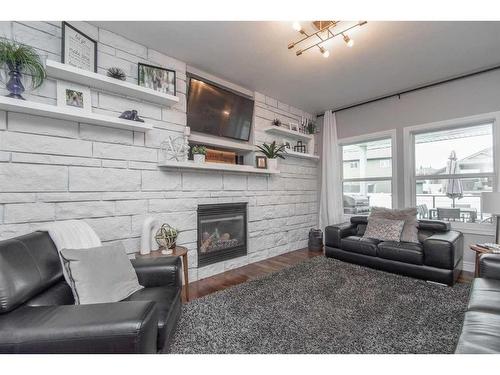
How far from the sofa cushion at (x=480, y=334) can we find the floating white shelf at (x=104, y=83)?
2807mm

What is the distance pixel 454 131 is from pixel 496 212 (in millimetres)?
1461

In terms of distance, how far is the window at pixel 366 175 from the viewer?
392 centimetres

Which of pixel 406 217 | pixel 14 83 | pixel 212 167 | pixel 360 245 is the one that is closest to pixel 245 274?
pixel 212 167

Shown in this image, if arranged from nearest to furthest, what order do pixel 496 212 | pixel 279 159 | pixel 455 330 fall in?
pixel 455 330
pixel 496 212
pixel 279 159

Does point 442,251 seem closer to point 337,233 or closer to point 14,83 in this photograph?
point 337,233

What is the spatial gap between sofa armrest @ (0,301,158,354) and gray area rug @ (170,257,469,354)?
68 cm

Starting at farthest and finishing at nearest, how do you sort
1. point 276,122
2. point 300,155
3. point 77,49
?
point 300,155 → point 276,122 → point 77,49

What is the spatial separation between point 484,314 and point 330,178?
318cm

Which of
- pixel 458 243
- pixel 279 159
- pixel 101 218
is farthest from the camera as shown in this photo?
pixel 279 159

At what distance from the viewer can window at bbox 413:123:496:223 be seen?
3086mm

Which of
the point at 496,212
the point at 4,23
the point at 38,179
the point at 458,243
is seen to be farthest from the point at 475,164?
the point at 4,23

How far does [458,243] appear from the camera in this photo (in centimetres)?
261

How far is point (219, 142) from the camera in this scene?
3.14 meters
